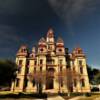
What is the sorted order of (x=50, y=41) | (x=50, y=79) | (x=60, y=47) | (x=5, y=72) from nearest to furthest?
(x=5, y=72) → (x=50, y=79) → (x=60, y=47) → (x=50, y=41)

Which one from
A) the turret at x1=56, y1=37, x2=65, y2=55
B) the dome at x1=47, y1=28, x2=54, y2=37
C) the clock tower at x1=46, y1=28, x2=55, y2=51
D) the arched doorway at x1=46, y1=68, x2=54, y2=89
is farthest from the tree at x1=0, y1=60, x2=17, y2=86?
the dome at x1=47, y1=28, x2=54, y2=37

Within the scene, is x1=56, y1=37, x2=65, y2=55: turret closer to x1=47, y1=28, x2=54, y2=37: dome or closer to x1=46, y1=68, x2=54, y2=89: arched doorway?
x1=47, y1=28, x2=54, y2=37: dome

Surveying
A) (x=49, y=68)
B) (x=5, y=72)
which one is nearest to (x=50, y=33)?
(x=49, y=68)

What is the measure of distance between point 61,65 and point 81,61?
31.8 feet

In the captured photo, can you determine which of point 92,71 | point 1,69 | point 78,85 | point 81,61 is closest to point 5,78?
point 1,69

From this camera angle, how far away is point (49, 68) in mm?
63375

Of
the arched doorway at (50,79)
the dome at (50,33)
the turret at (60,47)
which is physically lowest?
the arched doorway at (50,79)

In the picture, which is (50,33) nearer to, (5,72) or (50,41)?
(50,41)

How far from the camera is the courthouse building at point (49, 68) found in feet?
189

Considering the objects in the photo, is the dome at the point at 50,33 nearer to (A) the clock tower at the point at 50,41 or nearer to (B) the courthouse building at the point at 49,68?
(A) the clock tower at the point at 50,41

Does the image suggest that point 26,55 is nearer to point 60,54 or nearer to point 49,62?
point 49,62

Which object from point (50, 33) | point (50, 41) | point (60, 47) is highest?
point (50, 33)

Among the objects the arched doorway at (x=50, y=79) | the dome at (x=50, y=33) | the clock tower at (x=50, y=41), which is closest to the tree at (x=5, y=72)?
the arched doorway at (x=50, y=79)

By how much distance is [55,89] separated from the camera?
58.4 meters
